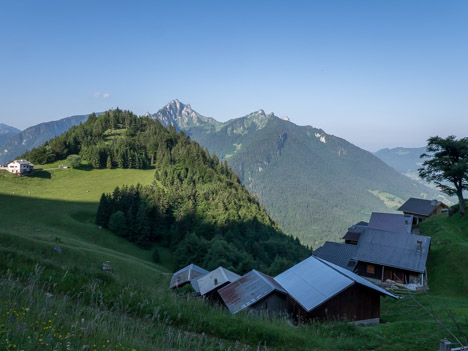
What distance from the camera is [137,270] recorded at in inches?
1786

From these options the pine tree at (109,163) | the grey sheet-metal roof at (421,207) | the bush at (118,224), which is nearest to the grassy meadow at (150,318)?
the grey sheet-metal roof at (421,207)

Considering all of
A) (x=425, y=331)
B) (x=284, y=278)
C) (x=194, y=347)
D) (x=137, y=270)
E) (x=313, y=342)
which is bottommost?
(x=137, y=270)

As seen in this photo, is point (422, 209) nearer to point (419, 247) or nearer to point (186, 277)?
point (419, 247)

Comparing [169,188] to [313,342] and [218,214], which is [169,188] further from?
[313,342]

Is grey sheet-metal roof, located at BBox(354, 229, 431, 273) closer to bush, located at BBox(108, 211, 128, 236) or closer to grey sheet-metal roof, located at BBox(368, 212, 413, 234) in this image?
grey sheet-metal roof, located at BBox(368, 212, 413, 234)

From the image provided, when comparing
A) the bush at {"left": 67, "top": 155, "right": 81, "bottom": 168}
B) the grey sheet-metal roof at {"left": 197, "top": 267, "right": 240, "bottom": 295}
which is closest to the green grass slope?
the grey sheet-metal roof at {"left": 197, "top": 267, "right": 240, "bottom": 295}

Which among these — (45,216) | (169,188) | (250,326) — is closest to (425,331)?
(250,326)

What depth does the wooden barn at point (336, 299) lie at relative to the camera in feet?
70.6

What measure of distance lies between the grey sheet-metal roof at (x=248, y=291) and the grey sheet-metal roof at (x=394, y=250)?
51.2ft

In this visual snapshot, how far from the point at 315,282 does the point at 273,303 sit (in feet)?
13.3

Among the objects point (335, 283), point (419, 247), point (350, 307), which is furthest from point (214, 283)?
point (419, 247)

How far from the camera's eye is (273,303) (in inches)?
977

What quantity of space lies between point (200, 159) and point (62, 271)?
125 m

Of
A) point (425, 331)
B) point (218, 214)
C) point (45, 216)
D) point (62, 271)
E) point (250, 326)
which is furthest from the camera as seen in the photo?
point (218, 214)
